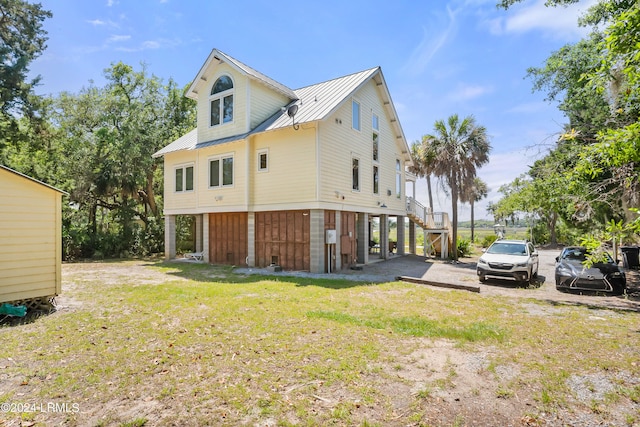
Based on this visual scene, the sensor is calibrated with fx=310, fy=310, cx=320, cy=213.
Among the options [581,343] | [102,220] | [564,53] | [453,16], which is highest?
[453,16]

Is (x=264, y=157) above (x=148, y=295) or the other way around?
above

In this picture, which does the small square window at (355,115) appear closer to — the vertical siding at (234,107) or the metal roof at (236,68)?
the metal roof at (236,68)

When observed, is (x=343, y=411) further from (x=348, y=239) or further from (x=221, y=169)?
(x=221, y=169)

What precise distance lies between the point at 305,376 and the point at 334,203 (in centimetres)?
1082

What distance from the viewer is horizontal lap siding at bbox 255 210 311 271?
14781 mm

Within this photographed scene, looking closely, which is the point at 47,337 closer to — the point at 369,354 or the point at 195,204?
the point at 369,354

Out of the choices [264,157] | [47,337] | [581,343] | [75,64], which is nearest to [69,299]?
[47,337]

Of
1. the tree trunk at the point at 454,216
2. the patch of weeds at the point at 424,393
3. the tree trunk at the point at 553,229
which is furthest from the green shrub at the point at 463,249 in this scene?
the patch of weeds at the point at 424,393

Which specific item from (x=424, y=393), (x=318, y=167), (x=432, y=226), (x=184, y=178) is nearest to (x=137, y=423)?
(x=424, y=393)

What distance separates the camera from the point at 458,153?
2111cm

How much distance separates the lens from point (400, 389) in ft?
13.3

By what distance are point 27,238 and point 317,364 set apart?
26.2 feet

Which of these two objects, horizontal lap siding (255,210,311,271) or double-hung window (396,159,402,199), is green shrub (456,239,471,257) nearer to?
double-hung window (396,159,402,199)

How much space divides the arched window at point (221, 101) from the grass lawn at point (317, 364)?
11087 millimetres
